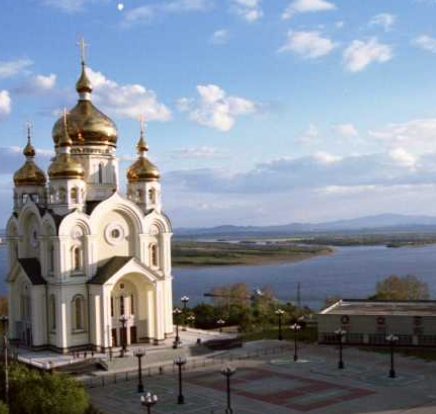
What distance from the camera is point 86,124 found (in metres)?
29.5

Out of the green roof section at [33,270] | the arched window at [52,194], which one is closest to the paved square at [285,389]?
the green roof section at [33,270]

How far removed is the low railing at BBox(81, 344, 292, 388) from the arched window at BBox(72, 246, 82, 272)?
16.9ft

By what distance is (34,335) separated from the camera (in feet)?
88.8

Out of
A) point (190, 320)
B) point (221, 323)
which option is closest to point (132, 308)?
point (190, 320)

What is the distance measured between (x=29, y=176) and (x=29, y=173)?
15cm

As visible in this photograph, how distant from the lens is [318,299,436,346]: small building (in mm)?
28484

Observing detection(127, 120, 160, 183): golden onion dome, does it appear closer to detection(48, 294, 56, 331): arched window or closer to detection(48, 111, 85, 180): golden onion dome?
detection(48, 111, 85, 180): golden onion dome

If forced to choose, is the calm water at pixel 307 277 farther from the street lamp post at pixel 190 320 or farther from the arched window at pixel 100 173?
the arched window at pixel 100 173

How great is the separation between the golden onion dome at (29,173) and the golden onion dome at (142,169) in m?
4.24

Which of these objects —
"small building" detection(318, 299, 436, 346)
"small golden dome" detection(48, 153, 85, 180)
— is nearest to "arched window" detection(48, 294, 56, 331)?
"small golden dome" detection(48, 153, 85, 180)

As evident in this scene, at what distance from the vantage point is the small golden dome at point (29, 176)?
30.4 metres

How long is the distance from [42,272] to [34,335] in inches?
107

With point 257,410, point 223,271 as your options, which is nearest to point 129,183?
point 257,410

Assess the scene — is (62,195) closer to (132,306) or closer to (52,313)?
(52,313)
